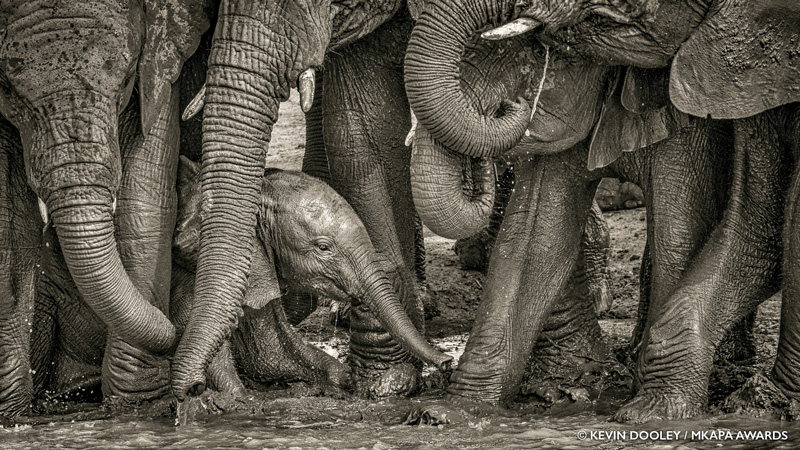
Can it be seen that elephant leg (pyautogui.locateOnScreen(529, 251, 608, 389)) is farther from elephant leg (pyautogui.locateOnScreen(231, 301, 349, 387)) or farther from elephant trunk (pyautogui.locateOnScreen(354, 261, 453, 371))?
elephant leg (pyautogui.locateOnScreen(231, 301, 349, 387))

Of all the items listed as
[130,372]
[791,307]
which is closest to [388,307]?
[130,372]

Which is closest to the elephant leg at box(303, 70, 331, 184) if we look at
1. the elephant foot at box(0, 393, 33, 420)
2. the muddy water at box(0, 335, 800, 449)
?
the muddy water at box(0, 335, 800, 449)

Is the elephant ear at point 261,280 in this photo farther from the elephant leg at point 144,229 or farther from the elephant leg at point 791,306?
the elephant leg at point 791,306

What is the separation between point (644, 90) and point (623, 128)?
9.9 inches

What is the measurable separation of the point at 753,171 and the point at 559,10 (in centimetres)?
132

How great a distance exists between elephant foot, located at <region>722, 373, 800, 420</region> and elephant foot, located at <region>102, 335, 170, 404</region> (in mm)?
3041

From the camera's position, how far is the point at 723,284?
860 centimetres

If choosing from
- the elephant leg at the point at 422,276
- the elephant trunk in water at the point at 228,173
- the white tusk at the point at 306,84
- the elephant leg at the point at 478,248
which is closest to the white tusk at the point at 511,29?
the white tusk at the point at 306,84

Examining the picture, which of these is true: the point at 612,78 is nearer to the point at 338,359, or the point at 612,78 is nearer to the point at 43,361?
the point at 338,359

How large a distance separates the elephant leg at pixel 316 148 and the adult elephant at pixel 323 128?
69 centimetres

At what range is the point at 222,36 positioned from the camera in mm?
8531

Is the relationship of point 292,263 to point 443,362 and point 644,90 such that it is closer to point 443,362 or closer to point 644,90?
point 443,362

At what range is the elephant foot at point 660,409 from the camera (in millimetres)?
8453

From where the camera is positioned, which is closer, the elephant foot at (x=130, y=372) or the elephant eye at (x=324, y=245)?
the elephant foot at (x=130, y=372)
